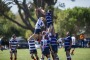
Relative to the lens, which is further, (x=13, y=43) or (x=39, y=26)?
(x=13, y=43)

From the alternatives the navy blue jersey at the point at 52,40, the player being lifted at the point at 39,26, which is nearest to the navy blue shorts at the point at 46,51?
the navy blue jersey at the point at 52,40

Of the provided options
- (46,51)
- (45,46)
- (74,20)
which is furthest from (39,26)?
(74,20)

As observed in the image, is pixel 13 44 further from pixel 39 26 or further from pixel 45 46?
pixel 45 46

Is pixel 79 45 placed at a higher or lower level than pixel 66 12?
lower

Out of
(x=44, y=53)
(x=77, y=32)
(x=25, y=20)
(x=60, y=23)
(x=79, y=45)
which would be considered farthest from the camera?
(x=77, y=32)

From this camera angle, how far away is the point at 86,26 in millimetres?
104438

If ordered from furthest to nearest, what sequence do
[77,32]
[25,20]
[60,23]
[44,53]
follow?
[77,32] → [60,23] → [25,20] → [44,53]

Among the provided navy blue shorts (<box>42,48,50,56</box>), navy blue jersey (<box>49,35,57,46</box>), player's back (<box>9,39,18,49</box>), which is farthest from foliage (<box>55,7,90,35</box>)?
navy blue shorts (<box>42,48,50,56</box>)

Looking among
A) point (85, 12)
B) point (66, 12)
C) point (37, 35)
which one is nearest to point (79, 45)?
point (66, 12)

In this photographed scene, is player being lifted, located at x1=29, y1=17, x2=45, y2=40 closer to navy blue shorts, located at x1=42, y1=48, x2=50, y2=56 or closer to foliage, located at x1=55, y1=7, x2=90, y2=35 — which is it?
navy blue shorts, located at x1=42, y1=48, x2=50, y2=56

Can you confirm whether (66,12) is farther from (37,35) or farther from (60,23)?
(37,35)

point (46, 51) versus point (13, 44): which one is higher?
point (46, 51)

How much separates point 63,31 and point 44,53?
240 feet

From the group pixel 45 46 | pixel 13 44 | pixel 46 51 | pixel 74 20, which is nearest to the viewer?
pixel 46 51
